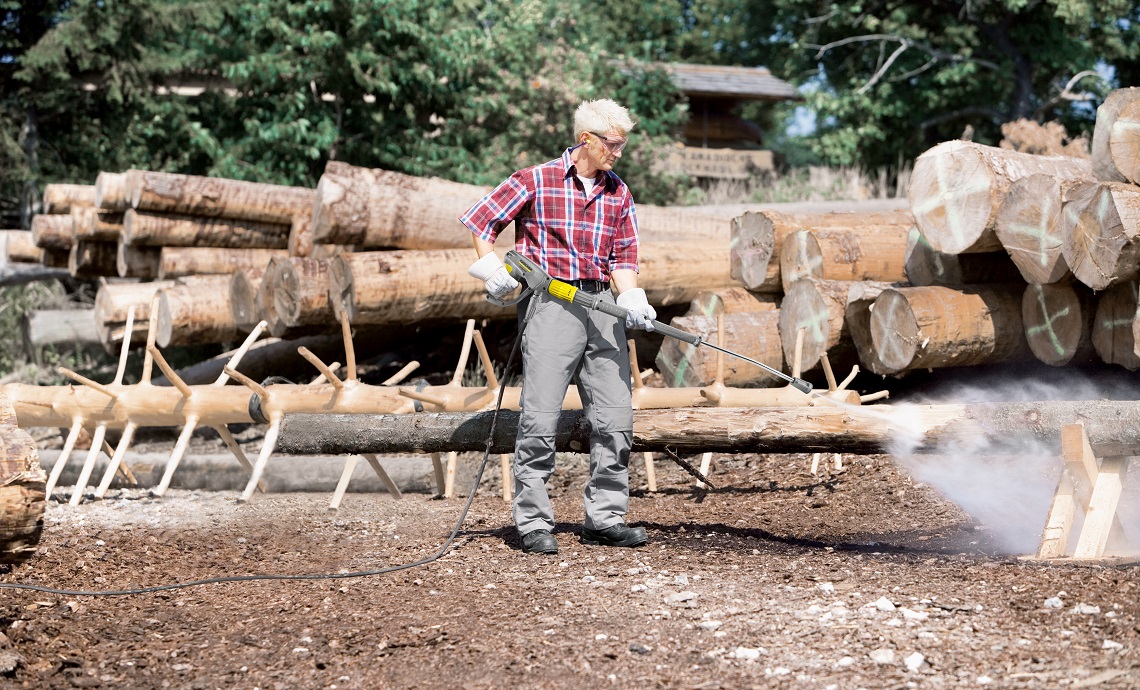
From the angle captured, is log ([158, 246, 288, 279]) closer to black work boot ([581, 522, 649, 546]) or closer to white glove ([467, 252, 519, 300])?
white glove ([467, 252, 519, 300])

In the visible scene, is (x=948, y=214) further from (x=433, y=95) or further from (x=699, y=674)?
(x=433, y=95)

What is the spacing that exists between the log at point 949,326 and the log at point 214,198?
19.1ft

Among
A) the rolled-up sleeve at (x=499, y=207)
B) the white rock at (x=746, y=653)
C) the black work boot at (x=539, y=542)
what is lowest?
the black work boot at (x=539, y=542)

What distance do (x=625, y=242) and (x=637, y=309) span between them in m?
0.41

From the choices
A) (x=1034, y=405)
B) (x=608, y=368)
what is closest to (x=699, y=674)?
(x=608, y=368)

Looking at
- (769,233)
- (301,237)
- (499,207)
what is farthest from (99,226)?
(499,207)

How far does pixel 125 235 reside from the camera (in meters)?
10.6

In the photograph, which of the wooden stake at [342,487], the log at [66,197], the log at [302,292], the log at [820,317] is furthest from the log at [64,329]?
the log at [820,317]

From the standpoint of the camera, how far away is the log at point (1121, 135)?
5.93 metres

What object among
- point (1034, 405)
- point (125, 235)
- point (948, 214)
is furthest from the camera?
point (125, 235)

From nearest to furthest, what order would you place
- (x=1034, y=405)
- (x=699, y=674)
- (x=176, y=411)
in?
1. (x=699, y=674)
2. (x=1034, y=405)
3. (x=176, y=411)

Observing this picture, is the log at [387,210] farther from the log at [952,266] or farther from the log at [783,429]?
the log at [783,429]

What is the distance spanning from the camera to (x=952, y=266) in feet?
23.1

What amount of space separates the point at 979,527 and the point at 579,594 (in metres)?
2.19
